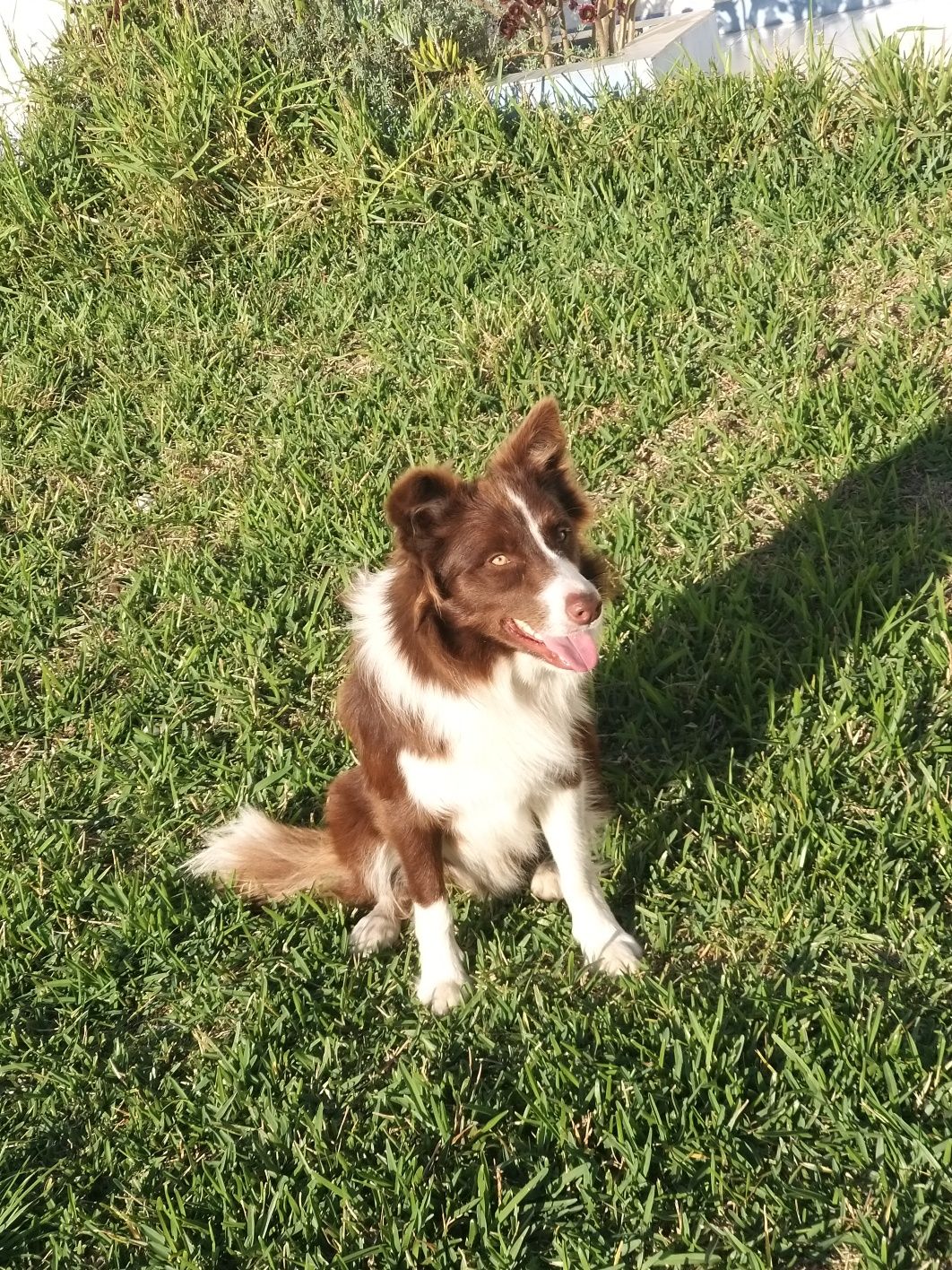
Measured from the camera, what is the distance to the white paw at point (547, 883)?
371 cm

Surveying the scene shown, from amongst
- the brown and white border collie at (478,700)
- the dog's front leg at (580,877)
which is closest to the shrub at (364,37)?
the brown and white border collie at (478,700)

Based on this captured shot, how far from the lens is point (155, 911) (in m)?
3.68

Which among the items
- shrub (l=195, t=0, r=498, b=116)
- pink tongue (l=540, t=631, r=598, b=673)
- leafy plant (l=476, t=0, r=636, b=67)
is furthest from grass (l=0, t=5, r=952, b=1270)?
leafy plant (l=476, t=0, r=636, b=67)

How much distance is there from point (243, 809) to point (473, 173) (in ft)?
14.5

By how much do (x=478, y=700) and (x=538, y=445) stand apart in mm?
706

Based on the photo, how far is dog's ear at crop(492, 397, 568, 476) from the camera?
3.27m

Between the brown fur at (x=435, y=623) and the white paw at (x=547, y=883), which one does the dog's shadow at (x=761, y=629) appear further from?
the brown fur at (x=435, y=623)

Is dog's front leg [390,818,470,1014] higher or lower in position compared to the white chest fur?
lower

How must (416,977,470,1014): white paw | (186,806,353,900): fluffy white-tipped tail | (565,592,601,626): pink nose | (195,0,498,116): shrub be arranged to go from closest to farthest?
(565,592,601,626): pink nose
(416,977,470,1014): white paw
(186,806,353,900): fluffy white-tipped tail
(195,0,498,116): shrub

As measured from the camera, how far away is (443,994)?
3330mm

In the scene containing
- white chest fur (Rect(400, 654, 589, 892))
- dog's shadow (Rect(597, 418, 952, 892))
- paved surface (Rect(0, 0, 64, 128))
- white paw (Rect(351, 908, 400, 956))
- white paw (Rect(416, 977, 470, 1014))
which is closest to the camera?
white chest fur (Rect(400, 654, 589, 892))

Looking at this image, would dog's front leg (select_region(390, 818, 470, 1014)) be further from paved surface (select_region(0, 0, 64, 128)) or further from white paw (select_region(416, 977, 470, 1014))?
paved surface (select_region(0, 0, 64, 128))

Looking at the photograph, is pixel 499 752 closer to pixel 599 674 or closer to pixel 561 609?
pixel 561 609

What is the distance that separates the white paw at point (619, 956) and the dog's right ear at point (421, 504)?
1.18 metres
